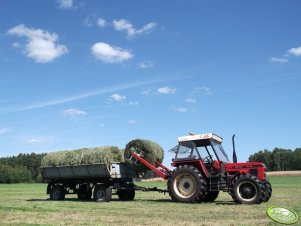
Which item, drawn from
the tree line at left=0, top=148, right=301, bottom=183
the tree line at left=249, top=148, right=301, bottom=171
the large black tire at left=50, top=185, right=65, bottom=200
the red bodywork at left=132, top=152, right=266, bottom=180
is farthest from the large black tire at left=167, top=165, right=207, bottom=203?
the tree line at left=249, top=148, right=301, bottom=171

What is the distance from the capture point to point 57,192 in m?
19.9

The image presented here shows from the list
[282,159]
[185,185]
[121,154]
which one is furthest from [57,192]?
[282,159]

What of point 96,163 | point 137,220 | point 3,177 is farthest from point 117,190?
point 3,177

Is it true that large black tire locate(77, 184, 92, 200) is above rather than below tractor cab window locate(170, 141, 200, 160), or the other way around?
below

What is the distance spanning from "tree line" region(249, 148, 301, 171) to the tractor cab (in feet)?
409

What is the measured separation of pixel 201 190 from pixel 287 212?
20.5ft

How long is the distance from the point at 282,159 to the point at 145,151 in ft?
419

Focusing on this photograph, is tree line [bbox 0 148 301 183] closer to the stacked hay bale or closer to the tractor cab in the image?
the stacked hay bale

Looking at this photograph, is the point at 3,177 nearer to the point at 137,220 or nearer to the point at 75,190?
the point at 75,190

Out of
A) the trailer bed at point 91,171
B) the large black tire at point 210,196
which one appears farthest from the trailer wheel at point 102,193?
the large black tire at point 210,196

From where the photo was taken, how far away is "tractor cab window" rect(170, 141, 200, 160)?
656 inches

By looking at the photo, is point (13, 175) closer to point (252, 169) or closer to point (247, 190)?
point (252, 169)

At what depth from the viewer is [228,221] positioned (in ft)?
33.1

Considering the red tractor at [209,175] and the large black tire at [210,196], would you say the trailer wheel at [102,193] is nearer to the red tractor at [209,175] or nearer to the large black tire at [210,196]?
the red tractor at [209,175]
